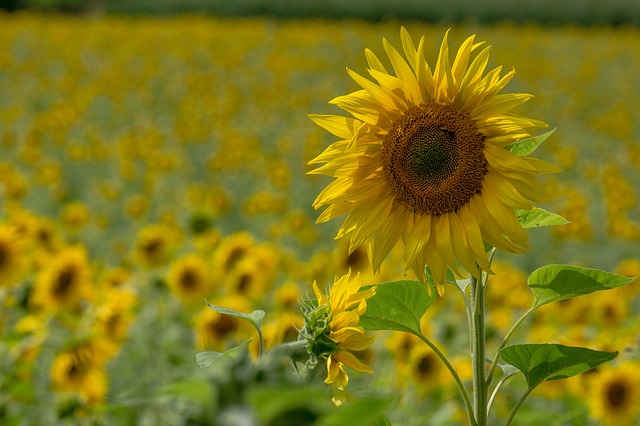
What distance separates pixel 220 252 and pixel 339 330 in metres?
1.84

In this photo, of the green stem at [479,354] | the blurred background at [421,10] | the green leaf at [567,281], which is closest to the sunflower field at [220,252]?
the green stem at [479,354]

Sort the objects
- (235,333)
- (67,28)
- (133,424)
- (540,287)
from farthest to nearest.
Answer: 1. (67,28)
2. (235,333)
3. (133,424)
4. (540,287)

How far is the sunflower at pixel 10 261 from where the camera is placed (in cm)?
236

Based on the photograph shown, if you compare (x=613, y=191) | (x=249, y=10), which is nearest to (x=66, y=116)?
(x=613, y=191)

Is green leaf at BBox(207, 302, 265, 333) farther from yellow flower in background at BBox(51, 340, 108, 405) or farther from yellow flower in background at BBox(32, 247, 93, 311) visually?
yellow flower in background at BBox(32, 247, 93, 311)

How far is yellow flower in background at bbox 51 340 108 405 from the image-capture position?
197cm

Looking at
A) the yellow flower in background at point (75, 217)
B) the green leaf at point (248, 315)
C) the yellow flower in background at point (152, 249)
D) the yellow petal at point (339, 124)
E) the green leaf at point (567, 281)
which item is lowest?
the yellow flower in background at point (75, 217)

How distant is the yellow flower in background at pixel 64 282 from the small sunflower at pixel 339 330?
1.57 m

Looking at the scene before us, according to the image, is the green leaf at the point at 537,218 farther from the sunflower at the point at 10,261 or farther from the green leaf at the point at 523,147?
the sunflower at the point at 10,261

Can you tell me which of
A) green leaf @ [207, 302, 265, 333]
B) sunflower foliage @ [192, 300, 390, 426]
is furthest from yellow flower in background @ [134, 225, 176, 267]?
sunflower foliage @ [192, 300, 390, 426]

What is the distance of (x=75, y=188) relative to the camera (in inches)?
241

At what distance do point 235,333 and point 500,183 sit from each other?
1.49m

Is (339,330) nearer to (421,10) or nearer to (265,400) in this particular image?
(265,400)

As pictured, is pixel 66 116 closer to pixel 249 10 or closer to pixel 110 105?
pixel 110 105
